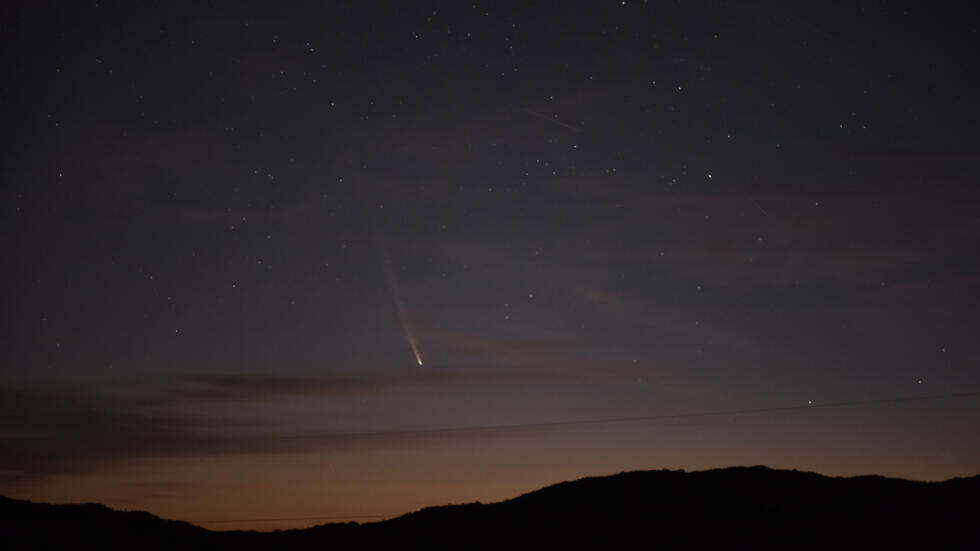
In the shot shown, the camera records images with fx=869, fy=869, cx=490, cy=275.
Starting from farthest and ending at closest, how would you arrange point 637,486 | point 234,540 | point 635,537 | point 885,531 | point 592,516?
point 234,540, point 637,486, point 592,516, point 635,537, point 885,531

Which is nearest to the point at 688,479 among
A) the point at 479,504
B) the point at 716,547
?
the point at 716,547

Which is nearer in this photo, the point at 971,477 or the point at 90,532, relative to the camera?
the point at 971,477

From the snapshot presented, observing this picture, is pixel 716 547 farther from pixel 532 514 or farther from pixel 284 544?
pixel 284 544

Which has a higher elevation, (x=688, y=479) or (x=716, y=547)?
(x=688, y=479)

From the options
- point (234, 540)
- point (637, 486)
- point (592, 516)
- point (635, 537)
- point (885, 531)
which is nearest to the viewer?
point (885, 531)

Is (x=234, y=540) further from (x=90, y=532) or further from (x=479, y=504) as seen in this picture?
(x=479, y=504)

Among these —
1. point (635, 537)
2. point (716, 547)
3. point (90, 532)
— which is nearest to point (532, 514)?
point (635, 537)
